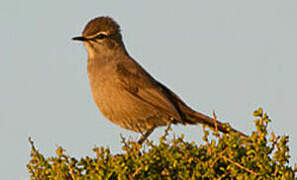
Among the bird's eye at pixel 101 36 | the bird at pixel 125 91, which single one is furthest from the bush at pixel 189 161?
the bird's eye at pixel 101 36

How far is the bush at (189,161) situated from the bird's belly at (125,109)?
306cm

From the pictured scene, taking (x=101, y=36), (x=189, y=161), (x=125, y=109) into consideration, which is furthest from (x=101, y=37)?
(x=189, y=161)

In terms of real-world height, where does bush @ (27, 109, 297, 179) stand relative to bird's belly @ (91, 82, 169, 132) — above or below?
below

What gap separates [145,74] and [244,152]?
425 cm

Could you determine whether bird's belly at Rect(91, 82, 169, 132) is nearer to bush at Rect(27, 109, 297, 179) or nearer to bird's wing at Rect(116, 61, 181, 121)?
bird's wing at Rect(116, 61, 181, 121)

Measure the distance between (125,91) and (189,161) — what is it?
3.99m

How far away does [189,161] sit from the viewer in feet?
18.3

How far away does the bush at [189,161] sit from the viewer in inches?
214

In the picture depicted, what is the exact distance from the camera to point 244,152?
594 cm

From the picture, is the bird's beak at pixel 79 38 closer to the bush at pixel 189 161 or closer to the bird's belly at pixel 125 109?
the bird's belly at pixel 125 109

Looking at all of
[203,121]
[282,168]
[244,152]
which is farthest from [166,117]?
[282,168]

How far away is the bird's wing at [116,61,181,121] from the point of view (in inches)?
365

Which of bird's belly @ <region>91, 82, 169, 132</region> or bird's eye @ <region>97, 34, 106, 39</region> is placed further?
bird's eye @ <region>97, 34, 106, 39</region>

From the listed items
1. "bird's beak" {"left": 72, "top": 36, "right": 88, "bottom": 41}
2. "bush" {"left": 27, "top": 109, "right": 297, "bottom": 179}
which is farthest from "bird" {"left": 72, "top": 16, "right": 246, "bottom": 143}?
"bush" {"left": 27, "top": 109, "right": 297, "bottom": 179}
